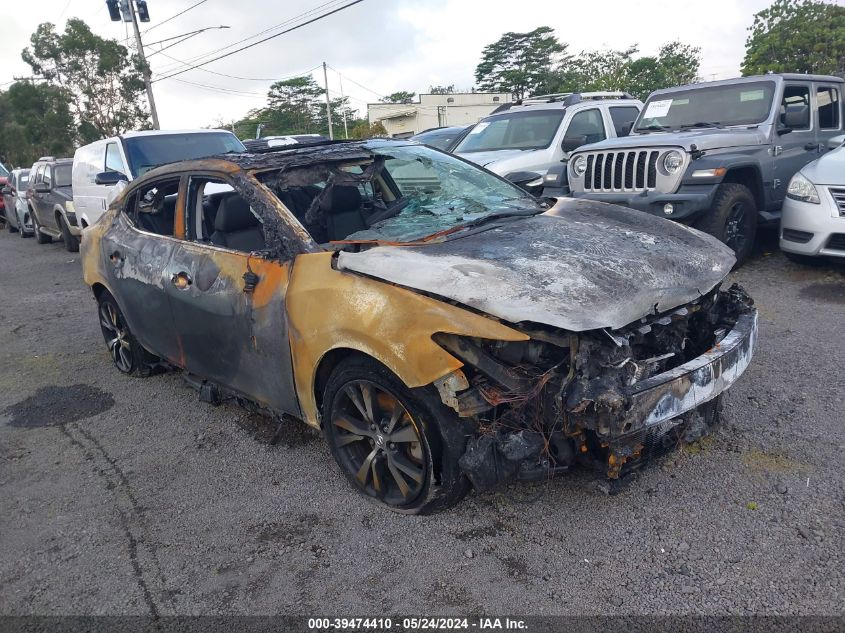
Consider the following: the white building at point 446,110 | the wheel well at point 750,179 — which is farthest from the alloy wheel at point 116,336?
the white building at point 446,110

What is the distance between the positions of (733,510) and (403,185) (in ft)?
8.87

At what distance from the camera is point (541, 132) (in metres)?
9.18

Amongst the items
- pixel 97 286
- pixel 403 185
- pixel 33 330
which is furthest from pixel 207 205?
pixel 33 330

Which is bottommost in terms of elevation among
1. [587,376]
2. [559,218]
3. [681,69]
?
[587,376]

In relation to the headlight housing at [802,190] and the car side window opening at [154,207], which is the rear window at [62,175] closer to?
the car side window opening at [154,207]

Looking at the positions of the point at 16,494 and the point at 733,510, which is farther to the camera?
the point at 16,494

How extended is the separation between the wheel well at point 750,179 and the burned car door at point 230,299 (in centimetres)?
524

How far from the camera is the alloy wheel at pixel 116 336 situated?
17.1 ft

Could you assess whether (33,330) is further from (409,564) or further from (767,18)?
(767,18)

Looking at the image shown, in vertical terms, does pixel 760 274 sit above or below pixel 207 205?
below

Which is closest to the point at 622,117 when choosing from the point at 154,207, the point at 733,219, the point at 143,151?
the point at 733,219

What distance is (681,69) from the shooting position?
31875 millimetres

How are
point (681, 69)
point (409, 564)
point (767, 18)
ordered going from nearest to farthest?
point (409, 564) < point (767, 18) < point (681, 69)

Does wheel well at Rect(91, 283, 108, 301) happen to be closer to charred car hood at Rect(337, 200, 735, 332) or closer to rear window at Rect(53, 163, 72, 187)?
charred car hood at Rect(337, 200, 735, 332)
